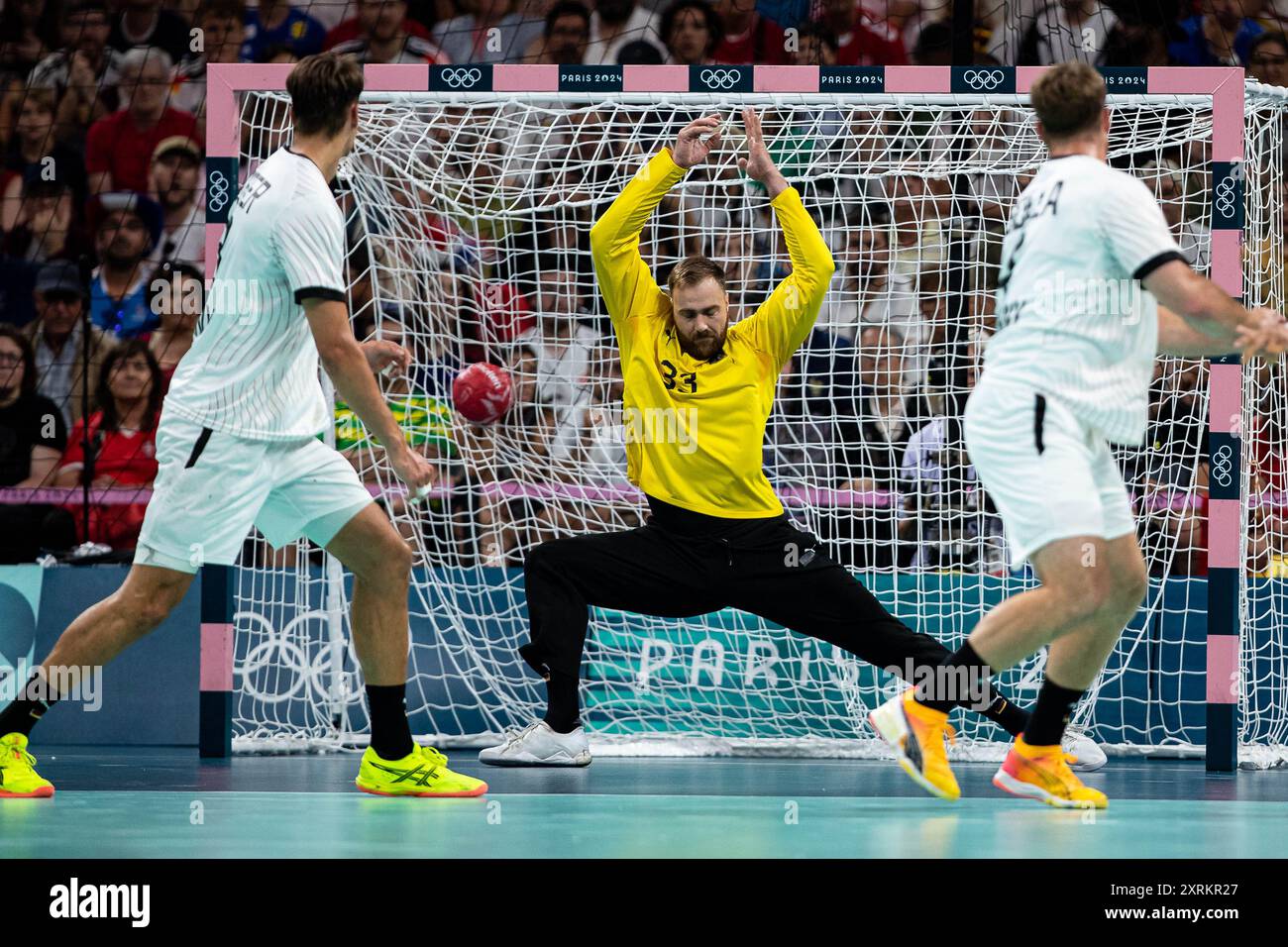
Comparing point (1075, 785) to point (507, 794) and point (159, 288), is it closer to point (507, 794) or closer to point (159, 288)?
point (507, 794)

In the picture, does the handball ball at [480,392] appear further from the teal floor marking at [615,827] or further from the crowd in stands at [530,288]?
the teal floor marking at [615,827]

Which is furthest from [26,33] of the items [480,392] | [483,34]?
[480,392]

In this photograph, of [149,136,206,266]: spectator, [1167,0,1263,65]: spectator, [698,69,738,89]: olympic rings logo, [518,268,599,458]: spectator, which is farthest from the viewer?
[149,136,206,266]: spectator

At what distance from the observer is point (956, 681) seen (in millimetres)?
4727

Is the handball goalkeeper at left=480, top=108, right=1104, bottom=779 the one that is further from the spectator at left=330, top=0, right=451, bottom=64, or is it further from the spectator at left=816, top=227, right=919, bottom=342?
the spectator at left=330, top=0, right=451, bottom=64

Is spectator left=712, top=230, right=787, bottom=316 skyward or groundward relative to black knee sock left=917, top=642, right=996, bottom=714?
skyward

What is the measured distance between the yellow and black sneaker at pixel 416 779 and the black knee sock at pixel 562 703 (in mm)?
1009

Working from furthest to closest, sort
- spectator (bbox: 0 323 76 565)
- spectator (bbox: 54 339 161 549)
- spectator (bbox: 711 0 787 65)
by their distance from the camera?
spectator (bbox: 711 0 787 65) < spectator (bbox: 0 323 76 565) < spectator (bbox: 54 339 161 549)

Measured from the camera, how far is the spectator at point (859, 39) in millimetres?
10367

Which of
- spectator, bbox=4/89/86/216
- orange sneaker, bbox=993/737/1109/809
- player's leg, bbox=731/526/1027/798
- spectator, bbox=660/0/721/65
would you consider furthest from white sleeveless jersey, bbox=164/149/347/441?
spectator, bbox=4/89/86/216

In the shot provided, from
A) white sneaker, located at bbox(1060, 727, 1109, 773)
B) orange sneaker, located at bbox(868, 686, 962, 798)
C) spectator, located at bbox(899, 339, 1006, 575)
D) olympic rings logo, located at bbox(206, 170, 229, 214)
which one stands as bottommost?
white sneaker, located at bbox(1060, 727, 1109, 773)

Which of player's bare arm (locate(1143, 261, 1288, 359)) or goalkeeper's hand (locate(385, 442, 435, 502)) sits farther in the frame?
goalkeeper's hand (locate(385, 442, 435, 502))

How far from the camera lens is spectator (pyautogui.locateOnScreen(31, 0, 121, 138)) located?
10891 millimetres

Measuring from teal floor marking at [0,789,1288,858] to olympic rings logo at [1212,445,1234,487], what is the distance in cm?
192
